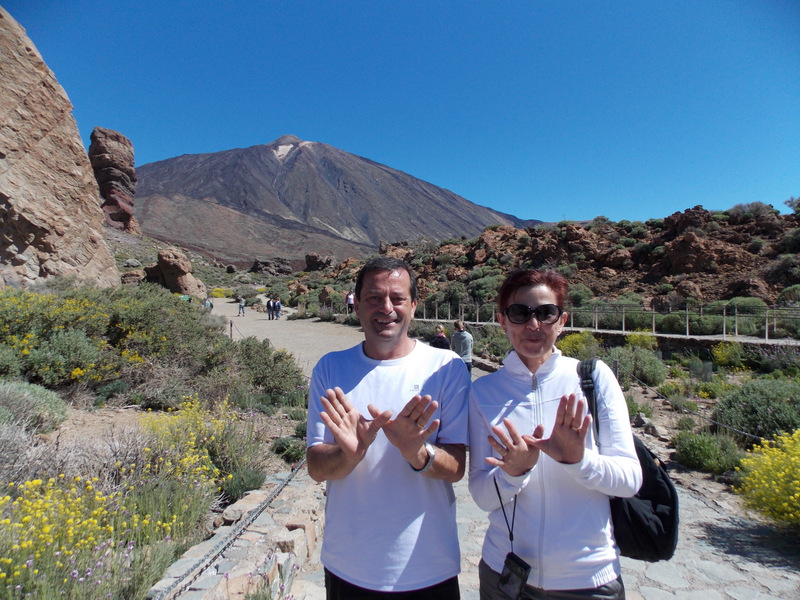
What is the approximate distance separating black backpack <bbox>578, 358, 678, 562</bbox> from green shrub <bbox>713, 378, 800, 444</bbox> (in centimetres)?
502

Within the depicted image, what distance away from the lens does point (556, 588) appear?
1348 mm

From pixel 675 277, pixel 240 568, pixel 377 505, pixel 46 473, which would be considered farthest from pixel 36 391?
pixel 675 277

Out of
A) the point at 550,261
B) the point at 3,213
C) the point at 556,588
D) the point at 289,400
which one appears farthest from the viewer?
the point at 550,261

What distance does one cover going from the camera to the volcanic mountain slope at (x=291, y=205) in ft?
325

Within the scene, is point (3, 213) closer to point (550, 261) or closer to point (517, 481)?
point (517, 481)

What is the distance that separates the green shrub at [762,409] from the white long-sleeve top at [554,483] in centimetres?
521

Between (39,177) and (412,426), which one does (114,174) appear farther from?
(412,426)

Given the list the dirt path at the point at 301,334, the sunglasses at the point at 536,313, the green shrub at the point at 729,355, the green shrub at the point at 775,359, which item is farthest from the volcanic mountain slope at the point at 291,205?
the sunglasses at the point at 536,313

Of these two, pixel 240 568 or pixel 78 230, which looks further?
pixel 78 230

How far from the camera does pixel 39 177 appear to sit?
1054cm

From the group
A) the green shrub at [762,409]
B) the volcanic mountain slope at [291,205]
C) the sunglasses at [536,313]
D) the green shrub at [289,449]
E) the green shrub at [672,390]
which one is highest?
the volcanic mountain slope at [291,205]

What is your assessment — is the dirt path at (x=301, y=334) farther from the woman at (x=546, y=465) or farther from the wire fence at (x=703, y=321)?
the woman at (x=546, y=465)

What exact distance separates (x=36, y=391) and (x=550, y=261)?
25591 millimetres

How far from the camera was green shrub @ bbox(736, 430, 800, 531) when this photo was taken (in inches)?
127
